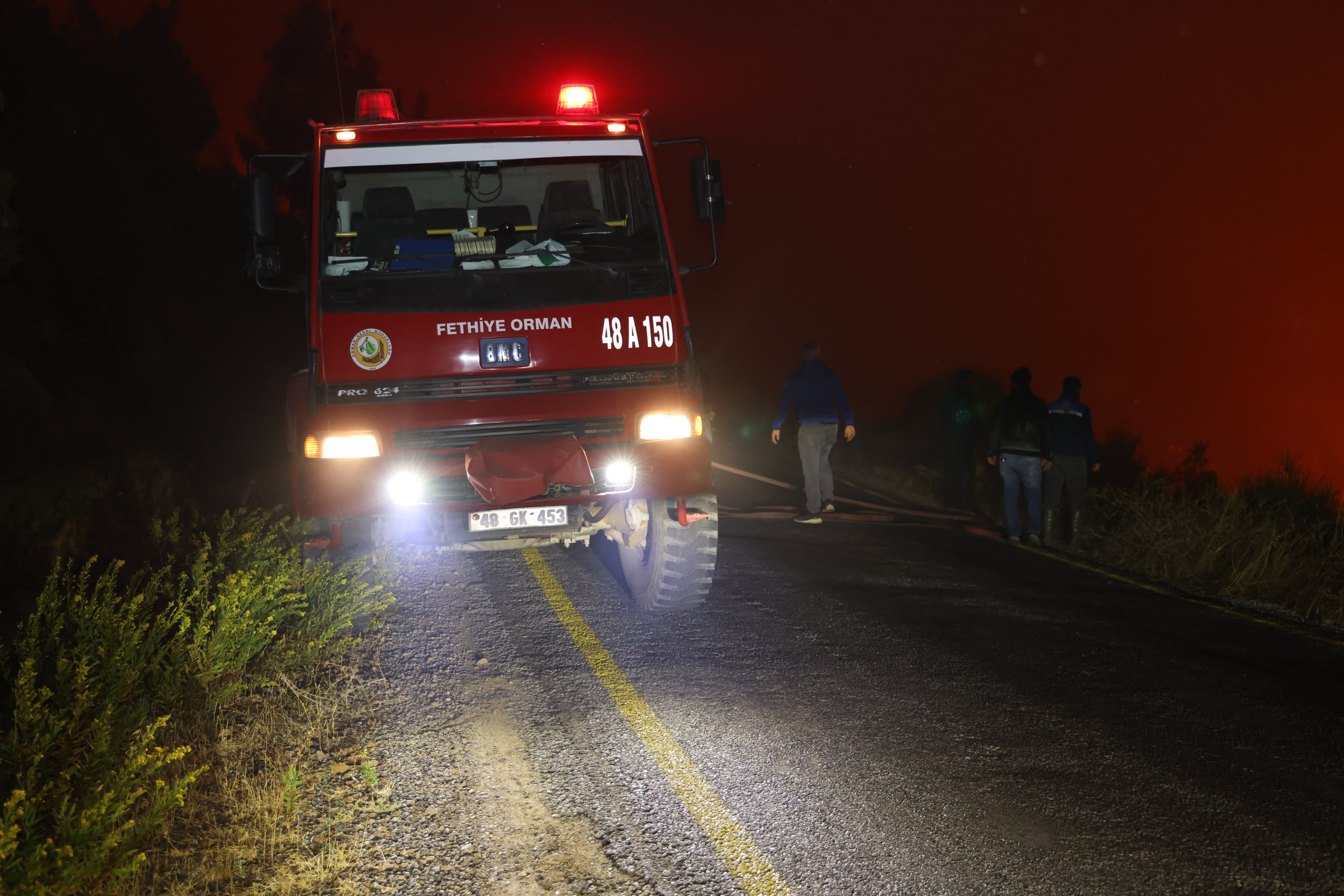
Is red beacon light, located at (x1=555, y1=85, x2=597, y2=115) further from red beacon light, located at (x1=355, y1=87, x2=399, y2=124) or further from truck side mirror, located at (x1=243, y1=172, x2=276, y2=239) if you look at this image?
truck side mirror, located at (x1=243, y1=172, x2=276, y2=239)

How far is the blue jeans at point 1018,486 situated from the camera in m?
9.39

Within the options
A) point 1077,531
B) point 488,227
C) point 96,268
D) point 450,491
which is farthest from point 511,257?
point 96,268

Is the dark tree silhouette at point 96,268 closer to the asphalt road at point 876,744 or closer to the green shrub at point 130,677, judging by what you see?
the green shrub at point 130,677

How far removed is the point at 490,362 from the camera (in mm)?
5441

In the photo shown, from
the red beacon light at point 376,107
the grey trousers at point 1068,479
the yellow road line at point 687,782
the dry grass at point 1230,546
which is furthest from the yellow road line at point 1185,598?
the red beacon light at point 376,107

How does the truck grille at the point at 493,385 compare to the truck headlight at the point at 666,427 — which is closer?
the truck grille at the point at 493,385

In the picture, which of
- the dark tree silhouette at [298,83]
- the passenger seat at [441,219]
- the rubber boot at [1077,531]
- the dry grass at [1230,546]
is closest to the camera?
the passenger seat at [441,219]

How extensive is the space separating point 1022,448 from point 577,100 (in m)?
5.35


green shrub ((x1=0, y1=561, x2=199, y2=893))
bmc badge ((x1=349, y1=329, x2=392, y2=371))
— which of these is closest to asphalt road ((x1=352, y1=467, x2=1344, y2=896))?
green shrub ((x1=0, y1=561, x2=199, y2=893))

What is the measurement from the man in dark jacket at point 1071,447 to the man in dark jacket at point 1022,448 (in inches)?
15.4

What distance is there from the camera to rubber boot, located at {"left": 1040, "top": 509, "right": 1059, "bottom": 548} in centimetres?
995

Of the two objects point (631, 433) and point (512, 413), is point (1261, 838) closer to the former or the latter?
point (631, 433)

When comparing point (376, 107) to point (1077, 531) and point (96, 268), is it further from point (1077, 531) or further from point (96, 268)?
point (96, 268)

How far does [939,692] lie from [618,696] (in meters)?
1.55
